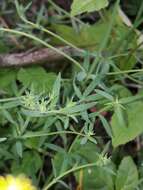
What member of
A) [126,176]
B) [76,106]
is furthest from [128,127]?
[76,106]

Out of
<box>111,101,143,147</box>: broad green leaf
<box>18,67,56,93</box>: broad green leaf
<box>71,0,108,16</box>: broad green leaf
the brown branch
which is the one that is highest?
<box>71,0,108,16</box>: broad green leaf

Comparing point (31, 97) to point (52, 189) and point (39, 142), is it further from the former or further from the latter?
point (52, 189)

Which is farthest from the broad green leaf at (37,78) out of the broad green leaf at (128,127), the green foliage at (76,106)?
the broad green leaf at (128,127)

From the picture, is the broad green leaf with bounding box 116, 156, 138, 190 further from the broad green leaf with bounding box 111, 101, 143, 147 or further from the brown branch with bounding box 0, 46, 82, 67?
the brown branch with bounding box 0, 46, 82, 67

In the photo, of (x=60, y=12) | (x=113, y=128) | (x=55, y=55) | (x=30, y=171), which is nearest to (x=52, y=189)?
(x=30, y=171)

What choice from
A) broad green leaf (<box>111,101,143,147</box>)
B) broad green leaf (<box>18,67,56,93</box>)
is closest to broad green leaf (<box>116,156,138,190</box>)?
broad green leaf (<box>111,101,143,147</box>)

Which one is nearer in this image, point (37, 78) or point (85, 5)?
point (85, 5)

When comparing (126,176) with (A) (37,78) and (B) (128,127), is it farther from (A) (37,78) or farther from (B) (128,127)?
(A) (37,78)
